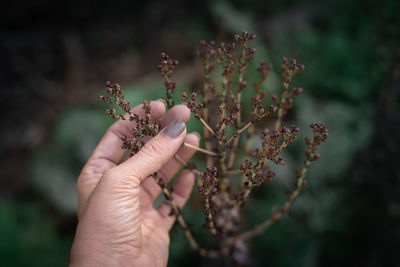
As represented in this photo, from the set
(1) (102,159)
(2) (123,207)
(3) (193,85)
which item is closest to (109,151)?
(1) (102,159)

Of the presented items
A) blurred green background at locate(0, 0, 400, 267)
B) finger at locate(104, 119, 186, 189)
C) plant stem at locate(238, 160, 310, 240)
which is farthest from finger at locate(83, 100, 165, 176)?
blurred green background at locate(0, 0, 400, 267)

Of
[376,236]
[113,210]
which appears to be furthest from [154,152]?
[376,236]

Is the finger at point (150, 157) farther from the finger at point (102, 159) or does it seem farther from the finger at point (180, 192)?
the finger at point (180, 192)

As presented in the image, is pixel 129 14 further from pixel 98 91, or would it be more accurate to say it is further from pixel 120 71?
pixel 98 91

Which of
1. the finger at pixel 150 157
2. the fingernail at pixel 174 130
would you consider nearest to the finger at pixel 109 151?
the finger at pixel 150 157

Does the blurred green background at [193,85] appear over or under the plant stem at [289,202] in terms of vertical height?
over

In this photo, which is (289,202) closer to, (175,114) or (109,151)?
(175,114)

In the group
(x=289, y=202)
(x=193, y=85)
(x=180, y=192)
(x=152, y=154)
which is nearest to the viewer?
(x=152, y=154)
